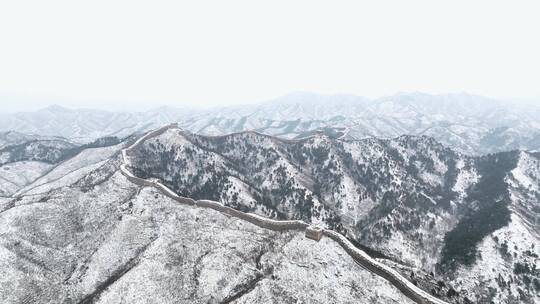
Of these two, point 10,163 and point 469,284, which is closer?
point 469,284

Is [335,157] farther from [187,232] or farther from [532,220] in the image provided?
[187,232]

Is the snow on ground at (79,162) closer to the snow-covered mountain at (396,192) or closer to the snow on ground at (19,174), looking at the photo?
the snow on ground at (19,174)

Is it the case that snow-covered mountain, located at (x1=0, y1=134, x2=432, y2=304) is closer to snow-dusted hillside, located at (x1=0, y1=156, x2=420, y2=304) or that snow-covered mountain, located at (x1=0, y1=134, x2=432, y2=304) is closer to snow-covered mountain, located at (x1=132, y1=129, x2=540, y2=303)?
snow-dusted hillside, located at (x1=0, y1=156, x2=420, y2=304)

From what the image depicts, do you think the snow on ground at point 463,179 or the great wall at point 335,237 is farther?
the snow on ground at point 463,179

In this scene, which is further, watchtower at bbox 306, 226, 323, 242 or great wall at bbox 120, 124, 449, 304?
watchtower at bbox 306, 226, 323, 242

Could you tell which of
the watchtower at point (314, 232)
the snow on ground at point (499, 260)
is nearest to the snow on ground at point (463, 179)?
the snow on ground at point (499, 260)

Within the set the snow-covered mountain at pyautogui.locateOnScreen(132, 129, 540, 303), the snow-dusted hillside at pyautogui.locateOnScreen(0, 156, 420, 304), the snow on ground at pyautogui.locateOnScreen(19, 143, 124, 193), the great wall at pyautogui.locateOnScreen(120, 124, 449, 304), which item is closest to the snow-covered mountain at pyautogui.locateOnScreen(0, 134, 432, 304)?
the snow-dusted hillside at pyautogui.locateOnScreen(0, 156, 420, 304)

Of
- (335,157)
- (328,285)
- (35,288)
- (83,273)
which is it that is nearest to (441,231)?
(335,157)

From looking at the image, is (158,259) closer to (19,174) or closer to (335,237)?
(335,237)
